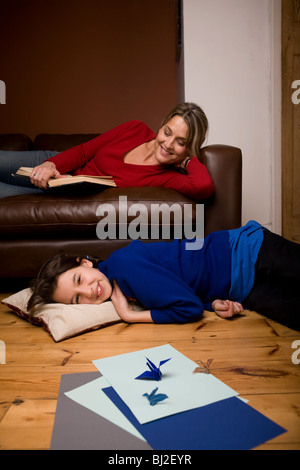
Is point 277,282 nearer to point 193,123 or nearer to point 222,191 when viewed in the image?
point 222,191

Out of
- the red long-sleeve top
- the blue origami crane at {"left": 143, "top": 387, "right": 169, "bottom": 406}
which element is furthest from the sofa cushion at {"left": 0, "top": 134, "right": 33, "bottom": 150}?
the blue origami crane at {"left": 143, "top": 387, "right": 169, "bottom": 406}

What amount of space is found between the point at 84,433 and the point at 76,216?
110cm

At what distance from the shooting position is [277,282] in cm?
128

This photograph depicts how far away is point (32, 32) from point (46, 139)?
1.47 m

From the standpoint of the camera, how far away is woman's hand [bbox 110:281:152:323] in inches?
49.6

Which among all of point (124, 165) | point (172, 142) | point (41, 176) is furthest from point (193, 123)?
point (41, 176)

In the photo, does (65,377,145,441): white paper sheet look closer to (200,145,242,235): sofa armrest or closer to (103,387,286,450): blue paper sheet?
(103,387,286,450): blue paper sheet

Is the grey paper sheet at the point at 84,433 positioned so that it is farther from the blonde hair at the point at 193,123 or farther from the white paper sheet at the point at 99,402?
the blonde hair at the point at 193,123

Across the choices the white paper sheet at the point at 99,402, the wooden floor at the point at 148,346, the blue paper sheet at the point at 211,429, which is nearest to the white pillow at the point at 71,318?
the wooden floor at the point at 148,346

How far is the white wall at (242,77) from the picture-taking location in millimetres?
2693

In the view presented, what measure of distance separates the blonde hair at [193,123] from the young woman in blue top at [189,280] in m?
0.62

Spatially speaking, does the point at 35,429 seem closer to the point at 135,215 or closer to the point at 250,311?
the point at 250,311

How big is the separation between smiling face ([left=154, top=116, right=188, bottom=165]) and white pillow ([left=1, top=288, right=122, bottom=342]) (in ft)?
2.82

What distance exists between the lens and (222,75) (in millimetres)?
2742
